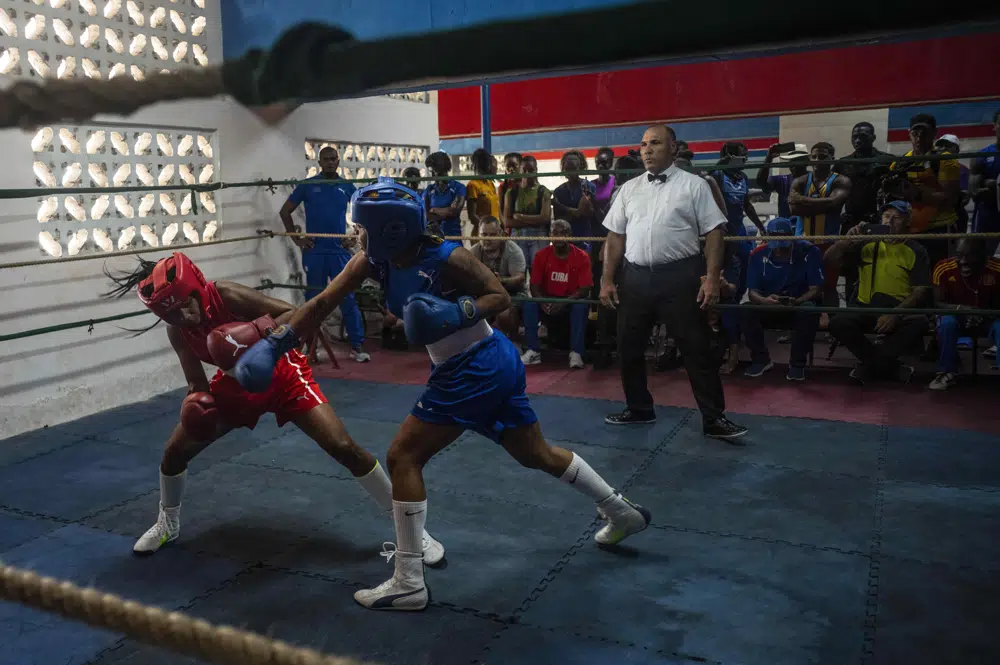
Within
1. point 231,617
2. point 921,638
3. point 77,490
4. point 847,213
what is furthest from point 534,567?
point 847,213

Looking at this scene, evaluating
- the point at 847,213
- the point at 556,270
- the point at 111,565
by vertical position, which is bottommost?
the point at 111,565

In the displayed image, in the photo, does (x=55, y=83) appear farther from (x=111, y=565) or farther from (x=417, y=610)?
(x=111, y=565)

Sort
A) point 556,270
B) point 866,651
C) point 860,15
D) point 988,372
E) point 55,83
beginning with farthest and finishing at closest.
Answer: point 556,270
point 988,372
point 866,651
point 55,83
point 860,15

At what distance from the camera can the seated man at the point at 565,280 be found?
17.1 feet

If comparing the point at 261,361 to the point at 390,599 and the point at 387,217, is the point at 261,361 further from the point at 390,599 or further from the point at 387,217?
the point at 390,599

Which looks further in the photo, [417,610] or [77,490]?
[77,490]

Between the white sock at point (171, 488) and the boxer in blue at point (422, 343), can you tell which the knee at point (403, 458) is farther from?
the white sock at point (171, 488)

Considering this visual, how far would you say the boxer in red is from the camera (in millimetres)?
2402

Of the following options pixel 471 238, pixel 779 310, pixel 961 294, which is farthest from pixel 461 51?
pixel 961 294

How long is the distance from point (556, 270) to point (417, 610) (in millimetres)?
3300

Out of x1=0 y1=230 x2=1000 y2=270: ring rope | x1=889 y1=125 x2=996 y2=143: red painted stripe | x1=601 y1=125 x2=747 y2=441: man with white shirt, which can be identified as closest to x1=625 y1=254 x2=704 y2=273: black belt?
x1=601 y1=125 x2=747 y2=441: man with white shirt

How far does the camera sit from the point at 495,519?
283 cm

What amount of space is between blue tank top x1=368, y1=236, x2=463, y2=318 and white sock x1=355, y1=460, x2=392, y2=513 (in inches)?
23.0

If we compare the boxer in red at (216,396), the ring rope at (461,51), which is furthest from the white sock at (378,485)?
the ring rope at (461,51)
